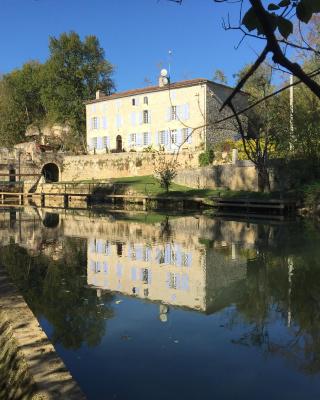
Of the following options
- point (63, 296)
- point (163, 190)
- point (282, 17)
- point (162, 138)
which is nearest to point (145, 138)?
point (162, 138)

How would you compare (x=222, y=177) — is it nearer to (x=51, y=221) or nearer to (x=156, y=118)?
(x=51, y=221)

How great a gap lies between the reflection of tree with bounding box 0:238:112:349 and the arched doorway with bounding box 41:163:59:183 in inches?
1362

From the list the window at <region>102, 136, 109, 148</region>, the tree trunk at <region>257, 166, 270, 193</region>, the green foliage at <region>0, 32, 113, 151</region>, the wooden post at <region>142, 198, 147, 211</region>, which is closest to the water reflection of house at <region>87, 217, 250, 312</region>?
the tree trunk at <region>257, 166, 270, 193</region>

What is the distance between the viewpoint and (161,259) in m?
12.8

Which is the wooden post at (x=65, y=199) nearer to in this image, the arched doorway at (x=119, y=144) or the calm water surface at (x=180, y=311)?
the arched doorway at (x=119, y=144)

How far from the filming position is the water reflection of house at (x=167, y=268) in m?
9.24

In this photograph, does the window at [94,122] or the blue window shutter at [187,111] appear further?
the window at [94,122]

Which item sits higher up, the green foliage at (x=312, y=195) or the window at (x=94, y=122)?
the window at (x=94, y=122)

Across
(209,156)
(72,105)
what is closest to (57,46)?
(72,105)

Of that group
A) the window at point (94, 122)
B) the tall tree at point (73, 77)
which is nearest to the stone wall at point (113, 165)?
the window at point (94, 122)

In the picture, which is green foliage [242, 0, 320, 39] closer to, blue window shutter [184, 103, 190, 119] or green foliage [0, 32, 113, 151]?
blue window shutter [184, 103, 190, 119]

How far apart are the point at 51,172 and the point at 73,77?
514 inches

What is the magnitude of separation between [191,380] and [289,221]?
56.8ft

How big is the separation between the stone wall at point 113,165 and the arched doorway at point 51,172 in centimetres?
236
